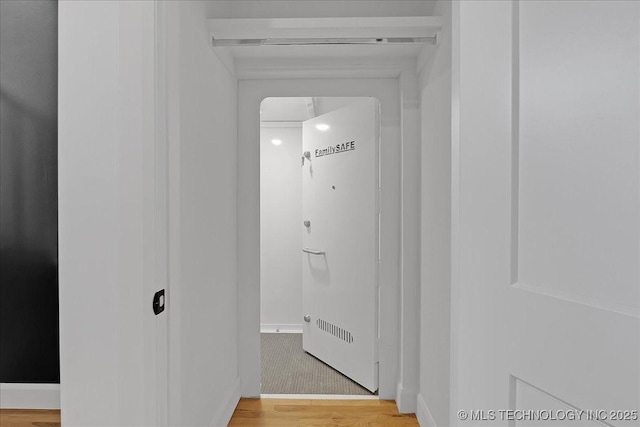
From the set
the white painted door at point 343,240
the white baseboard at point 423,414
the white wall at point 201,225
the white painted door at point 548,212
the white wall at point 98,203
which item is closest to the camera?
the white painted door at point 548,212

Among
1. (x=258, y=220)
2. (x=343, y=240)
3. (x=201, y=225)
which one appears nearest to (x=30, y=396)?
(x=201, y=225)

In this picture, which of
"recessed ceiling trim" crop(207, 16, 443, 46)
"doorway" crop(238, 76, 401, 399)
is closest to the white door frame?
"doorway" crop(238, 76, 401, 399)

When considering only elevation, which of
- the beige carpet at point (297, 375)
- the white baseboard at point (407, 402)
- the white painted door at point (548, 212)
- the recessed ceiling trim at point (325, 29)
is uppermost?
the recessed ceiling trim at point (325, 29)

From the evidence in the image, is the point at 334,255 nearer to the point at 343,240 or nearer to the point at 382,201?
the point at 343,240

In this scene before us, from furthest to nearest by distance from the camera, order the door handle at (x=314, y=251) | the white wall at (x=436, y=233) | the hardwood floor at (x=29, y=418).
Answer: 1. the door handle at (x=314, y=251)
2. the white wall at (x=436, y=233)
3. the hardwood floor at (x=29, y=418)

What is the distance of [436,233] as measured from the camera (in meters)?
2.03

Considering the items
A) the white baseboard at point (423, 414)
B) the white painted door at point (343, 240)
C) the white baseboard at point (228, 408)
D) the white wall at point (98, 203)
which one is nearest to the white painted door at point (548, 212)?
the white wall at point (98, 203)

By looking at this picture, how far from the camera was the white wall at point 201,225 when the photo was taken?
1.34m

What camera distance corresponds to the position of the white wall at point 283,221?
418cm

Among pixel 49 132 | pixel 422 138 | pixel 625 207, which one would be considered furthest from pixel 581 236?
pixel 422 138

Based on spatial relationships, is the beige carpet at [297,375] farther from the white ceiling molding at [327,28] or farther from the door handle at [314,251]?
the white ceiling molding at [327,28]

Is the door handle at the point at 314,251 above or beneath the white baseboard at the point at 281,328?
above

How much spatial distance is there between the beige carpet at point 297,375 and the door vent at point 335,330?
0.27 meters

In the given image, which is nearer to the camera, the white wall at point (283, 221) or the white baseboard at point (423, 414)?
the white baseboard at point (423, 414)
